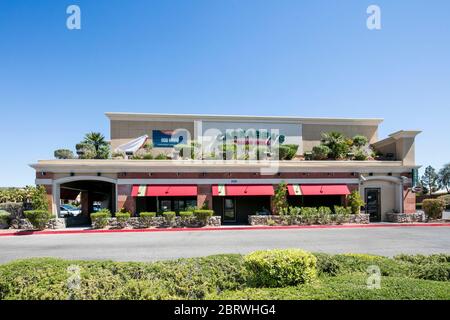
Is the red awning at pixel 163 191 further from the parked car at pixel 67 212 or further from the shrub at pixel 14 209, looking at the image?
the parked car at pixel 67 212

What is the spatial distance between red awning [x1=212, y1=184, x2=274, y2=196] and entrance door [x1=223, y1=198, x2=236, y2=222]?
254 cm

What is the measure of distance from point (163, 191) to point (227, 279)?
709 inches

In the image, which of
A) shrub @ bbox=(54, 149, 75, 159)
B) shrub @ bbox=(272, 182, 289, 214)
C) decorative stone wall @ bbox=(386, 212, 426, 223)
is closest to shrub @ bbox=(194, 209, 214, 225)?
shrub @ bbox=(272, 182, 289, 214)

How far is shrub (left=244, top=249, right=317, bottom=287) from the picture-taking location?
6.38 m

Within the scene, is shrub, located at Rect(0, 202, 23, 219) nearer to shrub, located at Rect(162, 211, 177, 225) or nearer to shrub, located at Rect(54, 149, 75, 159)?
shrub, located at Rect(162, 211, 177, 225)

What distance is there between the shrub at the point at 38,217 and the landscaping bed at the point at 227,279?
17.3m

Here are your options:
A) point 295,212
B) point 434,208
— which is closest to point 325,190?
point 295,212

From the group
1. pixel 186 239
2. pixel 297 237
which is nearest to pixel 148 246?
pixel 186 239

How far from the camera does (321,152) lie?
30031 millimetres

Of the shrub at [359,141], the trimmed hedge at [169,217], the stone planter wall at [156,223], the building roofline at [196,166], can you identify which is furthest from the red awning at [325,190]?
the trimmed hedge at [169,217]

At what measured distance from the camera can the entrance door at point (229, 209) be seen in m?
27.3

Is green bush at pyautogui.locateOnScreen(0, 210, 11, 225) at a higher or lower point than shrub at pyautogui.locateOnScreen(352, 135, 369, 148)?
lower

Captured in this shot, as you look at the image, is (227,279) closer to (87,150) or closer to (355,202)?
(355,202)
